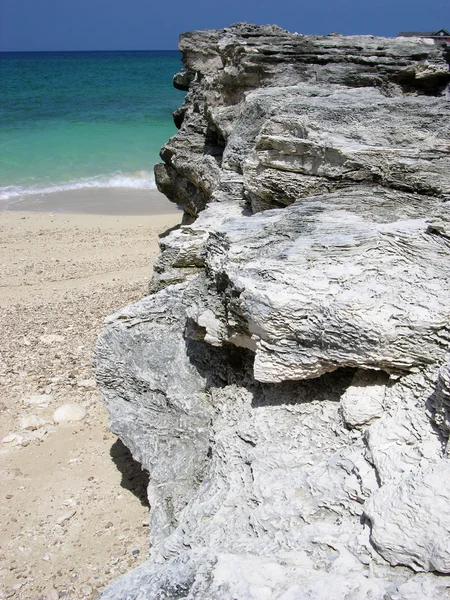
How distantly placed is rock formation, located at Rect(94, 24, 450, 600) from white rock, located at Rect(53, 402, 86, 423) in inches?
55.6

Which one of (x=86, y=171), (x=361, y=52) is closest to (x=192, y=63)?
(x=361, y=52)

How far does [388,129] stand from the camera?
178 inches

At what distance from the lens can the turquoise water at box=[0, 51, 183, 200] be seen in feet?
60.7

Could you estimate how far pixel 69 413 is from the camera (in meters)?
5.72

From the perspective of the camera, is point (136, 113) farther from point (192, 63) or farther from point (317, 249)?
point (317, 249)

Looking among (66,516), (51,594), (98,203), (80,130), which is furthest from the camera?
(80,130)

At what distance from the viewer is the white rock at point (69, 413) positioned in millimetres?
5672

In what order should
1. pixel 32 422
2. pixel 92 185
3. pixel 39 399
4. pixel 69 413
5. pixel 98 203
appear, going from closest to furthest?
1. pixel 32 422
2. pixel 69 413
3. pixel 39 399
4. pixel 98 203
5. pixel 92 185

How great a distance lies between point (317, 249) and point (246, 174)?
1.50 meters

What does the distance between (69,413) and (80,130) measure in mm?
23362

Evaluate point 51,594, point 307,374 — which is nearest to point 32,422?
point 51,594

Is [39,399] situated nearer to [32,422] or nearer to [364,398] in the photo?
[32,422]

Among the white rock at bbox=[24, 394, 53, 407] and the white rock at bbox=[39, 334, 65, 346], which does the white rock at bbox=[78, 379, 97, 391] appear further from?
the white rock at bbox=[39, 334, 65, 346]

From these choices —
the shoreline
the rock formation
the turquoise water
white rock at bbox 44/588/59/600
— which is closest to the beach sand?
white rock at bbox 44/588/59/600
